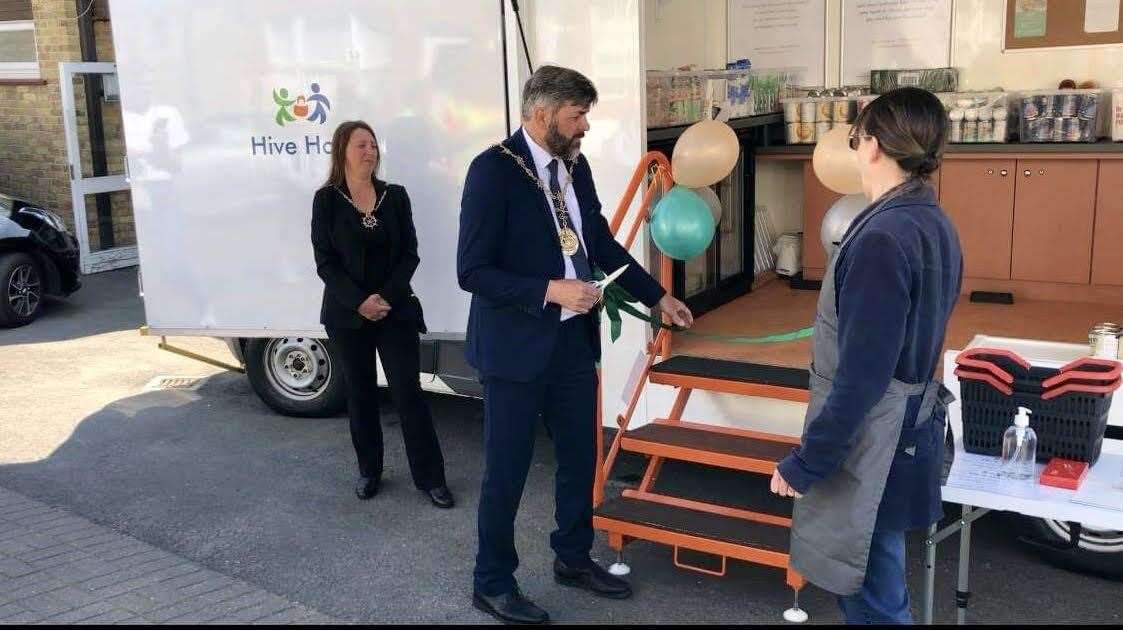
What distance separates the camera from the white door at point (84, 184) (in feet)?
36.8

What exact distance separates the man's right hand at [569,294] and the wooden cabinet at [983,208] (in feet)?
12.7

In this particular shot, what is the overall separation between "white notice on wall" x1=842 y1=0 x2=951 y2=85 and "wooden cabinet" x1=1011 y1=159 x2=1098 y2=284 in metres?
1.07

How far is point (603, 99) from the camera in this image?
4863 millimetres

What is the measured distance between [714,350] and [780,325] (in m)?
1.08

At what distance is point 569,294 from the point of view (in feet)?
11.5

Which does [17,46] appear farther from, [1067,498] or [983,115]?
[1067,498]

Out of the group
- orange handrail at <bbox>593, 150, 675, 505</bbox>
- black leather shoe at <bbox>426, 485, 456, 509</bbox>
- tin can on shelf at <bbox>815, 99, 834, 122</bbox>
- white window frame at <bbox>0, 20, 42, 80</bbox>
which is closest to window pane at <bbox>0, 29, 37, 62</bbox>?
white window frame at <bbox>0, 20, 42, 80</bbox>

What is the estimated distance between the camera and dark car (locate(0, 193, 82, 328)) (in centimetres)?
903

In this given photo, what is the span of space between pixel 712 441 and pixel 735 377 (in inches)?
12.7

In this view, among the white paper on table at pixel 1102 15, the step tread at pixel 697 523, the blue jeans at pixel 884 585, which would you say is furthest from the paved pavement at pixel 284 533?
the white paper on table at pixel 1102 15

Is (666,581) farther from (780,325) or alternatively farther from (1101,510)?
(780,325)

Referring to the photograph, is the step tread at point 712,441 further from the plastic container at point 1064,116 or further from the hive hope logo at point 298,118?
the plastic container at point 1064,116

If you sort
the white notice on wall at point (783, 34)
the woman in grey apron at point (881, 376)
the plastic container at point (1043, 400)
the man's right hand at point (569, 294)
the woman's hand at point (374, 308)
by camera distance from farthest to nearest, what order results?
the white notice on wall at point (783, 34) → the woman's hand at point (374, 308) → the man's right hand at point (569, 294) → the plastic container at point (1043, 400) → the woman in grey apron at point (881, 376)

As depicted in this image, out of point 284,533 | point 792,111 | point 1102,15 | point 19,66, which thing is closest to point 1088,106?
point 1102,15
